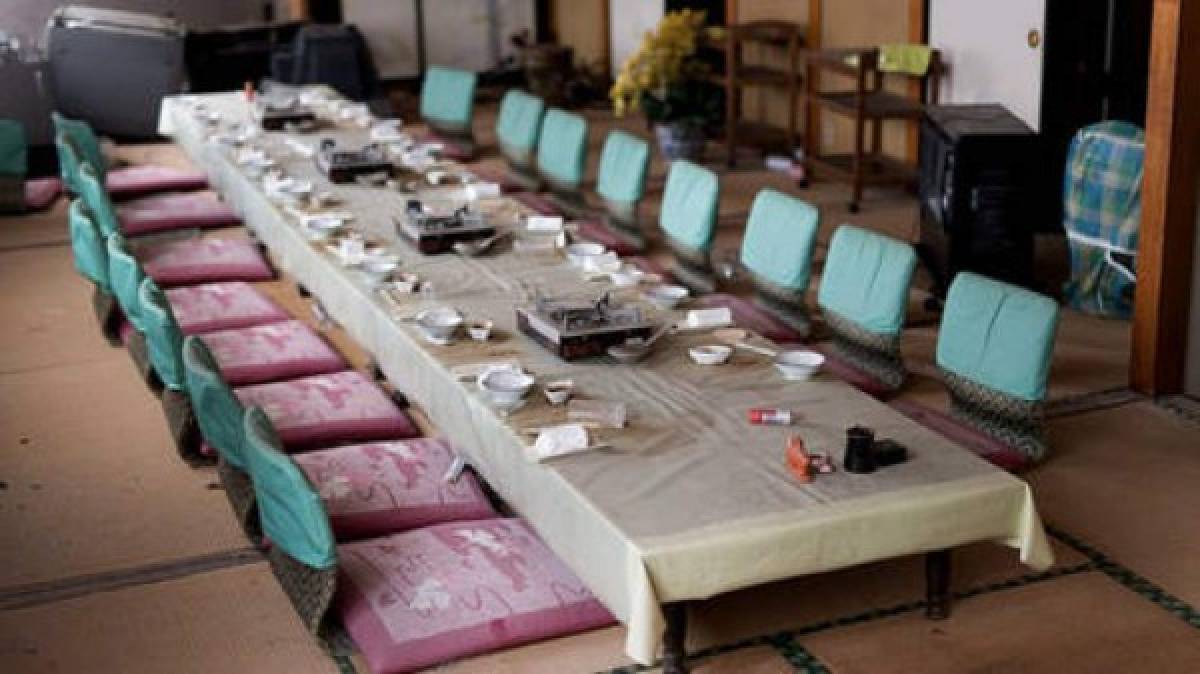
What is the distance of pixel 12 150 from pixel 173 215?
6.02 feet

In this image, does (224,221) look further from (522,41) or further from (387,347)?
(522,41)

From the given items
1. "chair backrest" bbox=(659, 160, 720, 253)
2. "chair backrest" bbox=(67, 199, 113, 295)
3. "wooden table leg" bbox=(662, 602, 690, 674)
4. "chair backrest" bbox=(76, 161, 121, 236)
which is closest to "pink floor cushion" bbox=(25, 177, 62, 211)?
"chair backrest" bbox=(76, 161, 121, 236)

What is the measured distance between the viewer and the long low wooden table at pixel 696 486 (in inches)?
149

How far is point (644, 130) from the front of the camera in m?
12.8

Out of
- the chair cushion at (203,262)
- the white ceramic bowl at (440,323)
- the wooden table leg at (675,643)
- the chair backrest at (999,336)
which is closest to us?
the wooden table leg at (675,643)

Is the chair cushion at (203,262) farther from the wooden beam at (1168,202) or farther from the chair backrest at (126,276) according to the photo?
the wooden beam at (1168,202)

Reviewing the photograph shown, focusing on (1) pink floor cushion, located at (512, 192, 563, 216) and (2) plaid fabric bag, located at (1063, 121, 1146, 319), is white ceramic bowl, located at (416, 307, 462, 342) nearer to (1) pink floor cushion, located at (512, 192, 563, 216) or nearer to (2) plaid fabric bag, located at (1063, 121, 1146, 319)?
(1) pink floor cushion, located at (512, 192, 563, 216)

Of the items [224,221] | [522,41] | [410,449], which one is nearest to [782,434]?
[410,449]

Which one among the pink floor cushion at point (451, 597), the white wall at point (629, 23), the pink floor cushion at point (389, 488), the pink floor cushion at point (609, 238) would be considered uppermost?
the white wall at point (629, 23)

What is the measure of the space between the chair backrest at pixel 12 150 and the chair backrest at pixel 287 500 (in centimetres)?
636

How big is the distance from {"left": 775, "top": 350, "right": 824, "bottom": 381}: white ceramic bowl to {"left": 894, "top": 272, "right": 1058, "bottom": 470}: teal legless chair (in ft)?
2.31

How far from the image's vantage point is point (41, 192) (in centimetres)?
1066

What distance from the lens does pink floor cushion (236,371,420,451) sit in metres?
5.45

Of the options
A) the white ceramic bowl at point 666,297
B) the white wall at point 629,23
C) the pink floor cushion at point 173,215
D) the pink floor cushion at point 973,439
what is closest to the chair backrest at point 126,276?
the white ceramic bowl at point 666,297
